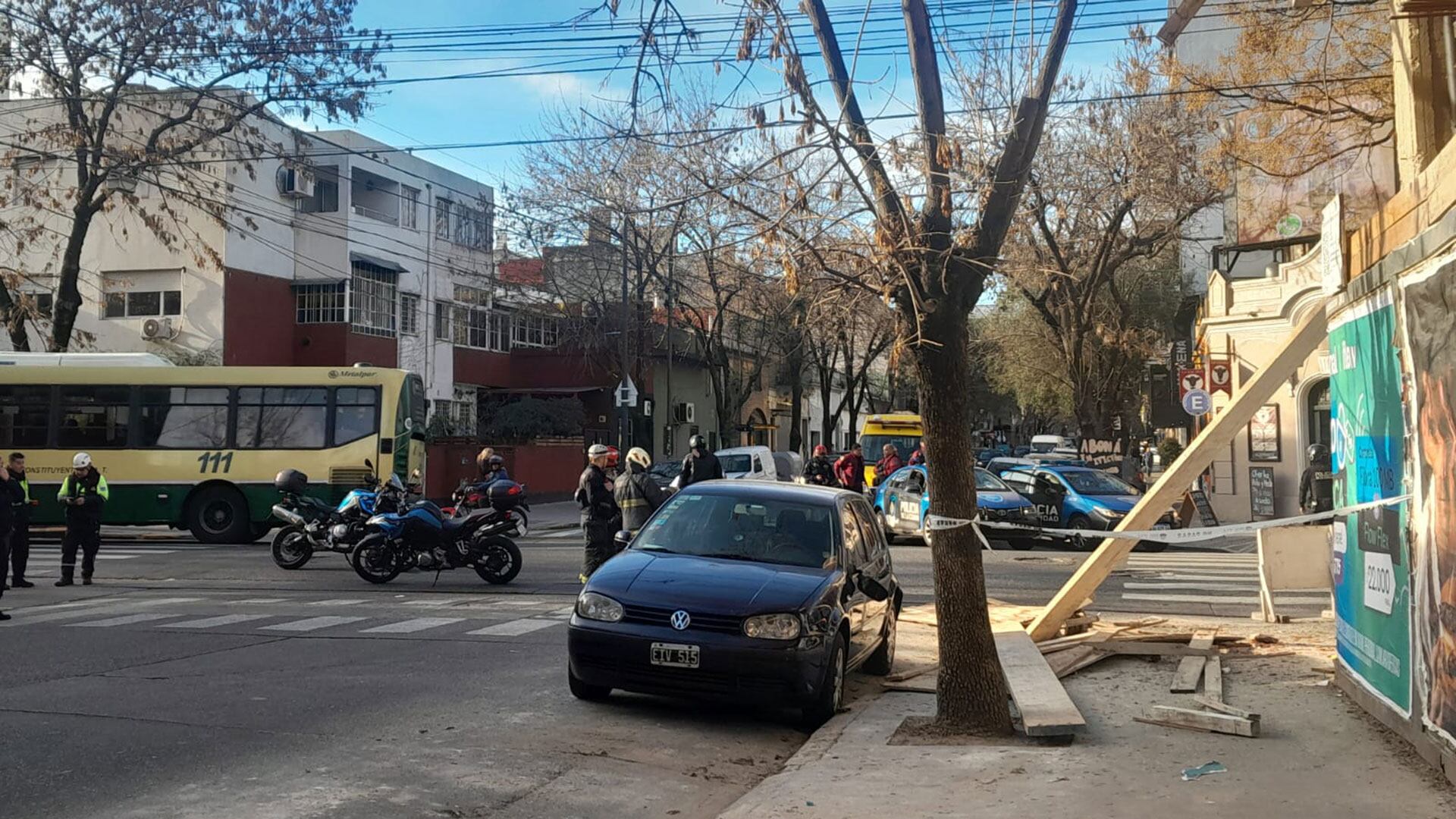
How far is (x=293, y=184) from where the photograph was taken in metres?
34.8

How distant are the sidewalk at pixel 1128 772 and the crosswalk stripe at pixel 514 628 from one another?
4469 millimetres

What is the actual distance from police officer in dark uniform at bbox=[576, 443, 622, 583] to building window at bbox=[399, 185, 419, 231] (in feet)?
94.0

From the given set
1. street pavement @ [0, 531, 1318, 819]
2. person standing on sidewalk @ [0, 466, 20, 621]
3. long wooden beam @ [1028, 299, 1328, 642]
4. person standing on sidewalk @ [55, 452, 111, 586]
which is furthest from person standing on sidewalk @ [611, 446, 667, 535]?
person standing on sidewalk @ [55, 452, 111, 586]

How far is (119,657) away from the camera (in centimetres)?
944

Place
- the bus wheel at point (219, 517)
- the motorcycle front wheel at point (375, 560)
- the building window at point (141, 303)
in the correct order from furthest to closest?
the building window at point (141, 303), the bus wheel at point (219, 517), the motorcycle front wheel at point (375, 560)

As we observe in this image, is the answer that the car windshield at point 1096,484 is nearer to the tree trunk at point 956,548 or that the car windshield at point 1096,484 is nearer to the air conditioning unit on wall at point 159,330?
the tree trunk at point 956,548

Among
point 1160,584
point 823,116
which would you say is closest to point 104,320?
point 1160,584

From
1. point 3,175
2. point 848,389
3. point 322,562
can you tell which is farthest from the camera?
point 848,389

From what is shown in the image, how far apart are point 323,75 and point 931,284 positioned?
22.8 metres

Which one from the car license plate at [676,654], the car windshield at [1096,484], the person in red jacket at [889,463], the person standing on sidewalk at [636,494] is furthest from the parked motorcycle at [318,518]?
the car windshield at [1096,484]

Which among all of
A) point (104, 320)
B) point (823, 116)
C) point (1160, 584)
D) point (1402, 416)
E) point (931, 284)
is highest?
point (104, 320)

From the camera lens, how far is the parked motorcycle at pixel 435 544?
14.9 m

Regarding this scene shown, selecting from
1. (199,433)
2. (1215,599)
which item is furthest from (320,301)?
(1215,599)

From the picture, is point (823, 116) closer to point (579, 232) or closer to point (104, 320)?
point (579, 232)
